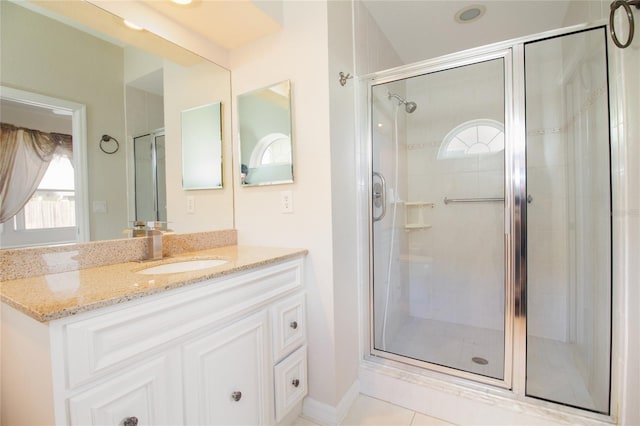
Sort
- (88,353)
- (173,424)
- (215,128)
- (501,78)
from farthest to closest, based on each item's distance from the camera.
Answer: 1. (215,128)
2. (501,78)
3. (173,424)
4. (88,353)

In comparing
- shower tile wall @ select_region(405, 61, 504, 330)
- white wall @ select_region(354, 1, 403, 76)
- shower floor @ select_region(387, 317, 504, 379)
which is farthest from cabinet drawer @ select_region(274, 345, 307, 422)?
white wall @ select_region(354, 1, 403, 76)

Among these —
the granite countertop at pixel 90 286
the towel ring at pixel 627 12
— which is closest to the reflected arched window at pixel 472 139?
the towel ring at pixel 627 12

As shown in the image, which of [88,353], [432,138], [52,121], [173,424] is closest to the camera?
[88,353]

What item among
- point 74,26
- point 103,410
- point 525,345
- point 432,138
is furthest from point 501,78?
point 103,410

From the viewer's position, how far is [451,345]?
2.05m

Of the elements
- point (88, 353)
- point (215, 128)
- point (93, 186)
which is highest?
point (215, 128)

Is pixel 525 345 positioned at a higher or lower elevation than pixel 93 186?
lower

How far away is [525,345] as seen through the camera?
4.88 ft

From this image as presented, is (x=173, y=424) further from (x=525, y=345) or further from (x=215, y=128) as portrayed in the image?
(x=525, y=345)

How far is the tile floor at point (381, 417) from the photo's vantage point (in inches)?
57.4

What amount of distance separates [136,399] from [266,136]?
1.32 metres

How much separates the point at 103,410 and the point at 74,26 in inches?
57.1

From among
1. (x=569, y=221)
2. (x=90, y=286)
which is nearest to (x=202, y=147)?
(x=90, y=286)

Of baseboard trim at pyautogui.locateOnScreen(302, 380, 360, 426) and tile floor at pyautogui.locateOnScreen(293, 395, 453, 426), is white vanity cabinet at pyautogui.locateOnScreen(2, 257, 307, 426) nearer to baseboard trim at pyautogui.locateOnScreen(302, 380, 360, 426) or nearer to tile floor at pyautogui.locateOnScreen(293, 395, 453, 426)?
baseboard trim at pyautogui.locateOnScreen(302, 380, 360, 426)
